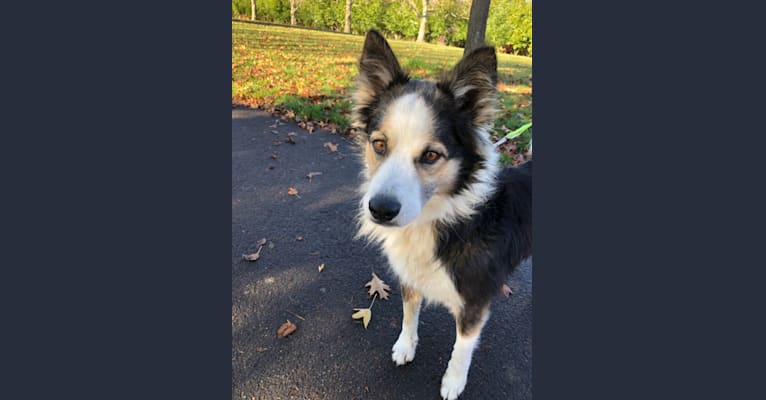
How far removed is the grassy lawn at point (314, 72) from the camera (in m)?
3.75

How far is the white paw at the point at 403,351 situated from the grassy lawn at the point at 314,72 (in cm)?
188

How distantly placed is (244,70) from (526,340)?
5.85 metres

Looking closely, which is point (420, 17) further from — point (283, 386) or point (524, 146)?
point (283, 386)

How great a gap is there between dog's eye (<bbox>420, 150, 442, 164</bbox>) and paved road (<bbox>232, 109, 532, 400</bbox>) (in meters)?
1.65

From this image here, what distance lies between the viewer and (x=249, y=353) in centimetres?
287

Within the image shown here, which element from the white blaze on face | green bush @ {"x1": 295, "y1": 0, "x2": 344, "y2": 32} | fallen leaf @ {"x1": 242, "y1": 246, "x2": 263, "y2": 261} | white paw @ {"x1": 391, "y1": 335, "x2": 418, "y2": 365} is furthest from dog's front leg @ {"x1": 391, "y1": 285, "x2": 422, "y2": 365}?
green bush @ {"x1": 295, "y1": 0, "x2": 344, "y2": 32}

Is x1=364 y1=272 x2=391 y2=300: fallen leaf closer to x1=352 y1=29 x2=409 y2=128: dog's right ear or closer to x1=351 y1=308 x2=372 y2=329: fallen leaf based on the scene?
x1=351 y1=308 x2=372 y2=329: fallen leaf

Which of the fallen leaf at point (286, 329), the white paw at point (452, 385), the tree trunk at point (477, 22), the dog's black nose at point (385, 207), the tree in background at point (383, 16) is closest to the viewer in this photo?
the dog's black nose at point (385, 207)

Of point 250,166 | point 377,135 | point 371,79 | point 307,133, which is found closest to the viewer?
point 377,135

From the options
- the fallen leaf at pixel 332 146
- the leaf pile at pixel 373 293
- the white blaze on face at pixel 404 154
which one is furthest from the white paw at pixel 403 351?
the fallen leaf at pixel 332 146

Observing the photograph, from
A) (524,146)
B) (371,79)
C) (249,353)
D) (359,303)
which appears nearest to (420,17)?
(524,146)

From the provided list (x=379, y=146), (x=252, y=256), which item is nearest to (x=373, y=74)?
(x=379, y=146)

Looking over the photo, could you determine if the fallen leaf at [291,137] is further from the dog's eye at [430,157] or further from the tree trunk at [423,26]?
the dog's eye at [430,157]

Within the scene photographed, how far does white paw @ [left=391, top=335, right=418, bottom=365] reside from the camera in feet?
9.10
